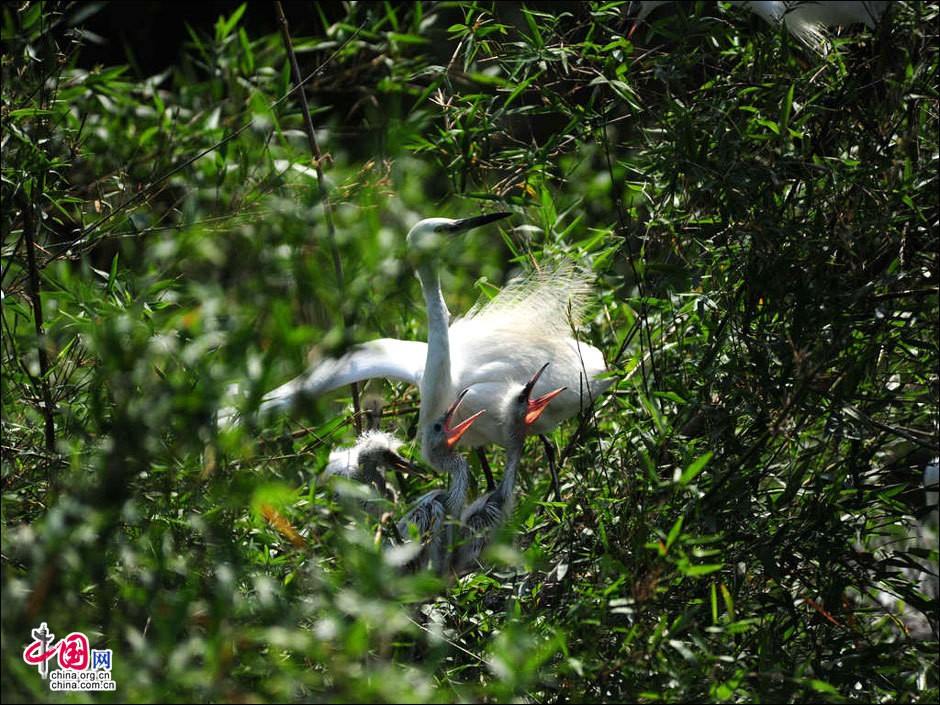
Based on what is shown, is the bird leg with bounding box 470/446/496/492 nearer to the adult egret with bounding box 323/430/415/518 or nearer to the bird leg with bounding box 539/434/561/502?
the bird leg with bounding box 539/434/561/502

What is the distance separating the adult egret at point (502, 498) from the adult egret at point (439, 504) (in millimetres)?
42

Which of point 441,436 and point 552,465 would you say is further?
point 552,465

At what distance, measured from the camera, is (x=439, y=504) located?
8.39 feet

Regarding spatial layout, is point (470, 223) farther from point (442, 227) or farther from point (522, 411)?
point (522, 411)

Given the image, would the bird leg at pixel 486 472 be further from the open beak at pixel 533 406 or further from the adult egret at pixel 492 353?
the open beak at pixel 533 406

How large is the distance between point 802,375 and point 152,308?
1632 millimetres

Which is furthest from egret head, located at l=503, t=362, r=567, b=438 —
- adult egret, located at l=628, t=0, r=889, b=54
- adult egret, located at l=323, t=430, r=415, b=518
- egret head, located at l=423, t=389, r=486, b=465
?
adult egret, located at l=628, t=0, r=889, b=54

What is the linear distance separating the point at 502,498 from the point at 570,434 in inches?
37.5

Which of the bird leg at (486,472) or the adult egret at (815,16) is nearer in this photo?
the adult egret at (815,16)

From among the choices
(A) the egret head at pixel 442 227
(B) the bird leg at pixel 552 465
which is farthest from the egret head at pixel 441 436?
(A) the egret head at pixel 442 227

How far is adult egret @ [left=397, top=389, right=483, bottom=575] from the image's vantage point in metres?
2.30

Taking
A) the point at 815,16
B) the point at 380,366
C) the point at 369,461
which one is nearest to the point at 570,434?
the point at 380,366

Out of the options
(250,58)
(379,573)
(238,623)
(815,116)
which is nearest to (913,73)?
(815,116)

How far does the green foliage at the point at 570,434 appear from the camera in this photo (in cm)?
146
